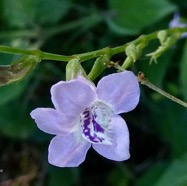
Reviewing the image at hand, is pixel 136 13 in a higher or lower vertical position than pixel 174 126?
higher

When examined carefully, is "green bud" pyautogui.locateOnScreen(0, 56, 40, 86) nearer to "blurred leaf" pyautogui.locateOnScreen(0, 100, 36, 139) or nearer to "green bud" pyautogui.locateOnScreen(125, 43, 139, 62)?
"green bud" pyautogui.locateOnScreen(125, 43, 139, 62)

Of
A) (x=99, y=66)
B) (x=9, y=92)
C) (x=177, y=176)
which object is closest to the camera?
(x=99, y=66)

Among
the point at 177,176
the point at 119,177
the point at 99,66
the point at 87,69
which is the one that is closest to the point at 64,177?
the point at 119,177

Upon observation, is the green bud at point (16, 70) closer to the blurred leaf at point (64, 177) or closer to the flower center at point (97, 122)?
the flower center at point (97, 122)

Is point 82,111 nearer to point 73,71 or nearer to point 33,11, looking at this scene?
point 73,71

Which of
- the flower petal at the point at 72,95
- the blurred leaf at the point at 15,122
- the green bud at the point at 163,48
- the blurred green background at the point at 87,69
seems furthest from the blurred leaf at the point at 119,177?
the flower petal at the point at 72,95

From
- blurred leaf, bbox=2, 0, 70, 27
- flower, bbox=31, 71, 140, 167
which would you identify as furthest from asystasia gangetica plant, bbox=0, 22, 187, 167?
blurred leaf, bbox=2, 0, 70, 27
